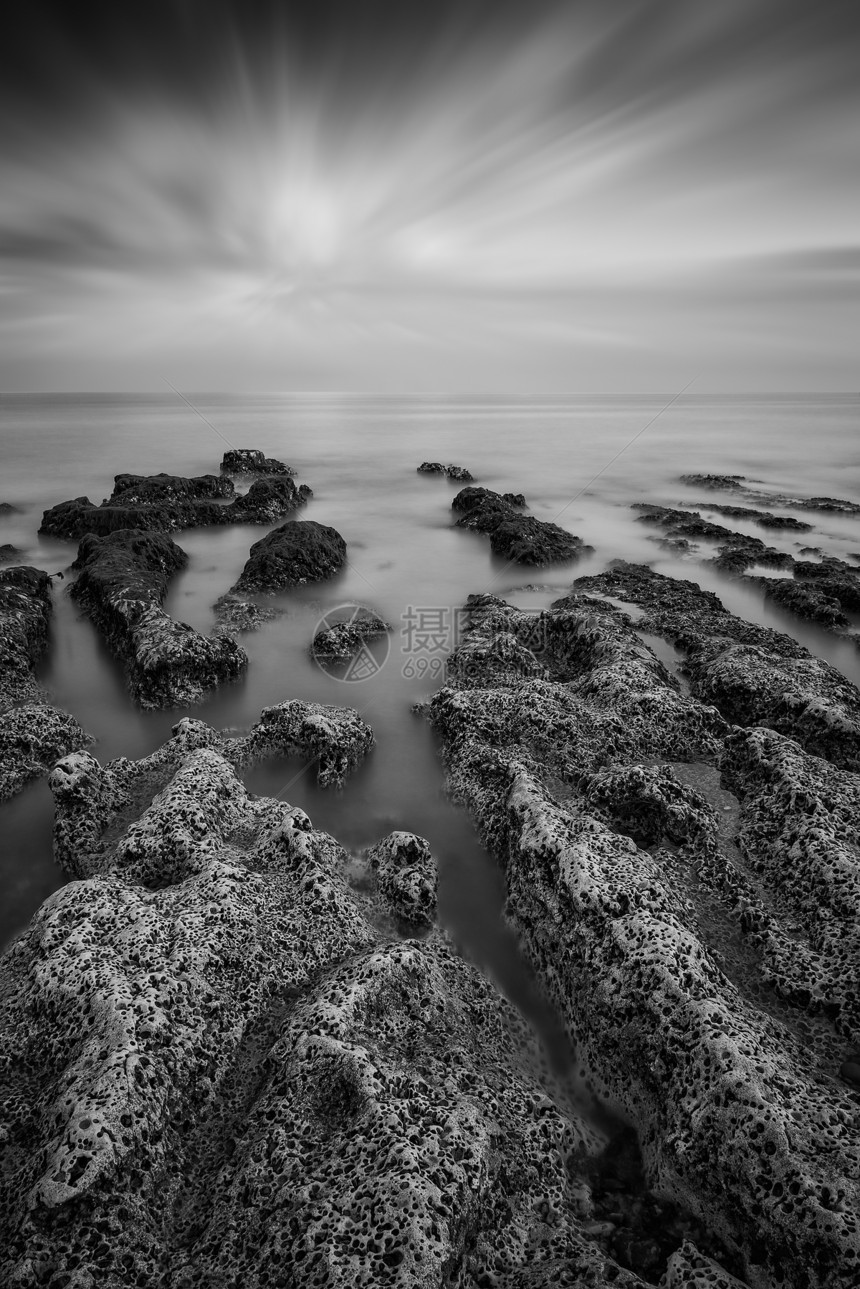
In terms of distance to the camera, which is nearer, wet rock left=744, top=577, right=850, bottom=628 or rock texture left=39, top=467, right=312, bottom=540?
wet rock left=744, top=577, right=850, bottom=628

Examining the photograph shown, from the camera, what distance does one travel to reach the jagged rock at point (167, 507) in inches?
600

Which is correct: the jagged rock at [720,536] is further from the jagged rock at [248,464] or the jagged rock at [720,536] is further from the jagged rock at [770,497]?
the jagged rock at [248,464]

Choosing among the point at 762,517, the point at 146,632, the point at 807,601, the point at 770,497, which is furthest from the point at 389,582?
the point at 770,497

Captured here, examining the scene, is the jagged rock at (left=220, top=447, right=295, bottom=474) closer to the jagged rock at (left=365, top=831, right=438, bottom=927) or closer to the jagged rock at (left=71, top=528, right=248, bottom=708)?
the jagged rock at (left=71, top=528, right=248, bottom=708)

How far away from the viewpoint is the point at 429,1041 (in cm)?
358

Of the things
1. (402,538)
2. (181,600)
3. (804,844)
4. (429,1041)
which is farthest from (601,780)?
(402,538)

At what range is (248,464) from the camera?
84.4ft

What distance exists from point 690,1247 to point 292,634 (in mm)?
8644

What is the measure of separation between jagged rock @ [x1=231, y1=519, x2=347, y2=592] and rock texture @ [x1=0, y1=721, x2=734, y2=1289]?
7712mm

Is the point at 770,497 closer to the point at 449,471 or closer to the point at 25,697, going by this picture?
the point at 449,471

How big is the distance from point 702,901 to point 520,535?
1079 cm

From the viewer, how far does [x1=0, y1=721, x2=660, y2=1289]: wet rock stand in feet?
8.41

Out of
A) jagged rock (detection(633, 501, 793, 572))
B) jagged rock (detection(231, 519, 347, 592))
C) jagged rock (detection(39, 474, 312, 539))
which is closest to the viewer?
jagged rock (detection(231, 519, 347, 592))

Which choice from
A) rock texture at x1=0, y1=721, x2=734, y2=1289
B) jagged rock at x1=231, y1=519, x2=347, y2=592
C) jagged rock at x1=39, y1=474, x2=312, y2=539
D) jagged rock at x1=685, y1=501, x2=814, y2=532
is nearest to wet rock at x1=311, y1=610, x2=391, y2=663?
jagged rock at x1=231, y1=519, x2=347, y2=592
